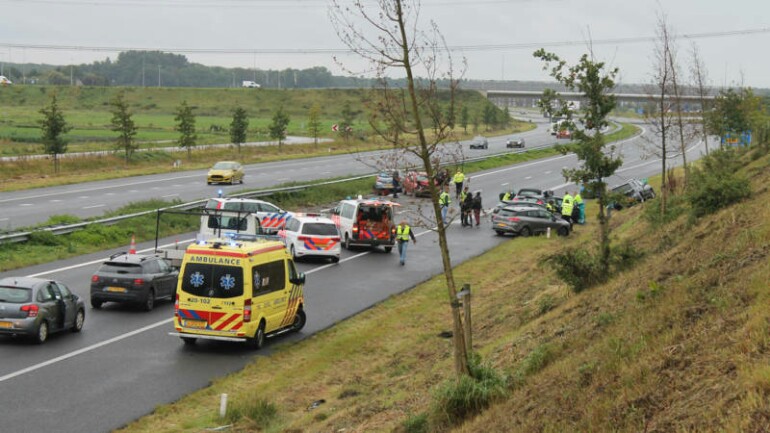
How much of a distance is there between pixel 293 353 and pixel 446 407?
9241mm

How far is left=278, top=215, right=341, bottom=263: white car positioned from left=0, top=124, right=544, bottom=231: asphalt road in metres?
8.22

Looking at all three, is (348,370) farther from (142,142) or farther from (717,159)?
(142,142)

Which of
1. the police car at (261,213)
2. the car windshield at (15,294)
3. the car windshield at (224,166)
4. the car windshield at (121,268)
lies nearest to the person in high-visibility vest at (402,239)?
the police car at (261,213)

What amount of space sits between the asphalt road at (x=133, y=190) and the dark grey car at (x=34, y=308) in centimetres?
1602

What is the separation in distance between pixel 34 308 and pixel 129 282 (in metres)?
4.32

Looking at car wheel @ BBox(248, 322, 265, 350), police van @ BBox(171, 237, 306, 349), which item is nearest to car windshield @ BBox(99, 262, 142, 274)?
police van @ BBox(171, 237, 306, 349)

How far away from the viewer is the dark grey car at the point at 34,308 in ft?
65.9

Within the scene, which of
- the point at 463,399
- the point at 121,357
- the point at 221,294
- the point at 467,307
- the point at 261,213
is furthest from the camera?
the point at 261,213

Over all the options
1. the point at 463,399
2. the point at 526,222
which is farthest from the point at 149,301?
the point at 526,222

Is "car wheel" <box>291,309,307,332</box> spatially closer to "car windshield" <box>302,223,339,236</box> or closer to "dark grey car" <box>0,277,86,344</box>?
"dark grey car" <box>0,277,86,344</box>

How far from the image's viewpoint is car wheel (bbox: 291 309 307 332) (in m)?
23.4

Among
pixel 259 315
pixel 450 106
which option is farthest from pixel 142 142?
pixel 450 106

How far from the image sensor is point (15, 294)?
2053 centimetres

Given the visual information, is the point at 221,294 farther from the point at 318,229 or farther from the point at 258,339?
the point at 318,229
